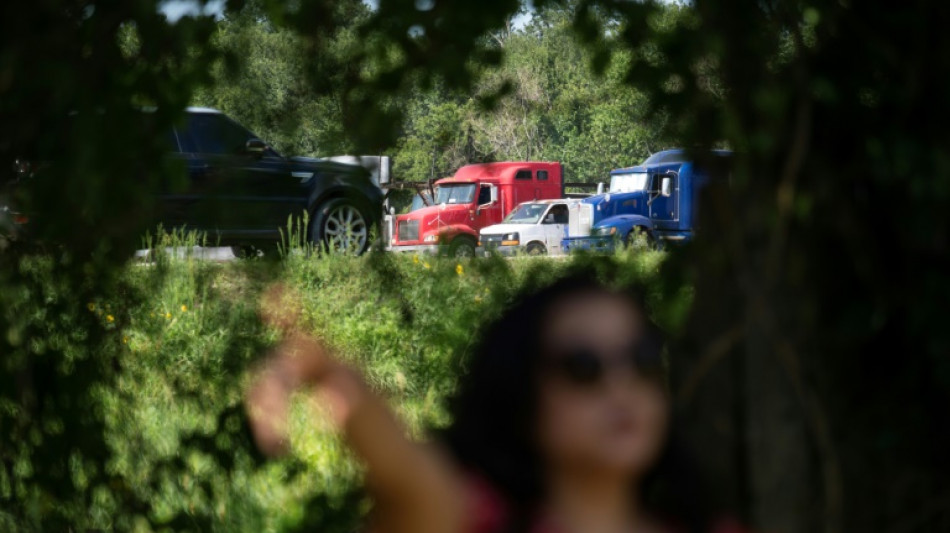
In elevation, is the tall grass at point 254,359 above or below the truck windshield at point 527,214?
below

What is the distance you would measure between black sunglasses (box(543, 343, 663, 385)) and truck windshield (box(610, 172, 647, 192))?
71.8ft

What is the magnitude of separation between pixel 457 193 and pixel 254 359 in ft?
71.3

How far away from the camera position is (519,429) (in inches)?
59.4

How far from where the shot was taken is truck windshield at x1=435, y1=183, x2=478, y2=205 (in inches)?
915

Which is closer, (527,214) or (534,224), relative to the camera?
(534,224)

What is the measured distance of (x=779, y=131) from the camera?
4.81ft

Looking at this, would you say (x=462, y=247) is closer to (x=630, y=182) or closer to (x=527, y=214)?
(x=527, y=214)

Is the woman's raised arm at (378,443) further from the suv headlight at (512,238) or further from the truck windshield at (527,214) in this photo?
the truck windshield at (527,214)

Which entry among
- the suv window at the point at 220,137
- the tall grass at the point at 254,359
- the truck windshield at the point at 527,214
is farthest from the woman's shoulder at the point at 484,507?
the truck windshield at the point at 527,214

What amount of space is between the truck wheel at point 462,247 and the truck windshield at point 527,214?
1976cm

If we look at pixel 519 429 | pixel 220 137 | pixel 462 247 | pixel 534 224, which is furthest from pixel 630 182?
pixel 519 429

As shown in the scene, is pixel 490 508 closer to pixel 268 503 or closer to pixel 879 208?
pixel 879 208

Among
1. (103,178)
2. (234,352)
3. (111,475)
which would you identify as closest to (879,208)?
(103,178)

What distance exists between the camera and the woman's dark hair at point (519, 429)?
4.91ft
